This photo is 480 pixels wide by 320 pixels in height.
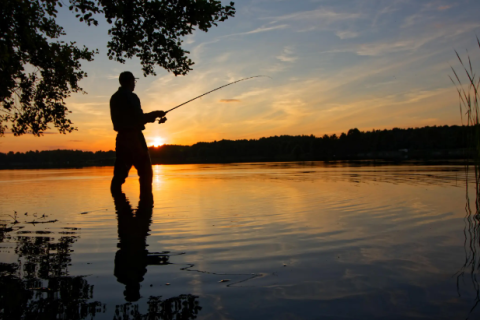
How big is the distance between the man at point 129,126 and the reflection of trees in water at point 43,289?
11.9 feet

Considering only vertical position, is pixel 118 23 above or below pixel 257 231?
above

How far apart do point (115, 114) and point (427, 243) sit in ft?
20.5

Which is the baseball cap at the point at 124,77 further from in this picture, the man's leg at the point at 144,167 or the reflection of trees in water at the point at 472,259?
the reflection of trees in water at the point at 472,259

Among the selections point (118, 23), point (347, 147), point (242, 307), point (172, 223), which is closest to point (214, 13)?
point (118, 23)

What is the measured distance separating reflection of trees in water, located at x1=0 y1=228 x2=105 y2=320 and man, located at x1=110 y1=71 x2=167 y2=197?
3.62 meters

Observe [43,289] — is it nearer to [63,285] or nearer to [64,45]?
[63,285]

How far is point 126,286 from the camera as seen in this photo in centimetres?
316

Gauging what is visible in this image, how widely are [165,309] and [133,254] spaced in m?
1.76

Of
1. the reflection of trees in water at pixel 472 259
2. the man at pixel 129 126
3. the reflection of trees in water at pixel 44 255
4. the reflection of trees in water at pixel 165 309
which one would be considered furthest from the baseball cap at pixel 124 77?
the reflection of trees in water at pixel 472 259

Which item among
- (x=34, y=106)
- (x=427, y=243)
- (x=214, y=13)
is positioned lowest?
(x=427, y=243)

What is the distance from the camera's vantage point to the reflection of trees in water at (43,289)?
2.63 meters

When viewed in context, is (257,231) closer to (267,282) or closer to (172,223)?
(172,223)

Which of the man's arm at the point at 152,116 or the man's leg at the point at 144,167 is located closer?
the man's arm at the point at 152,116

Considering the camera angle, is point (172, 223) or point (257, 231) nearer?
point (257, 231)
